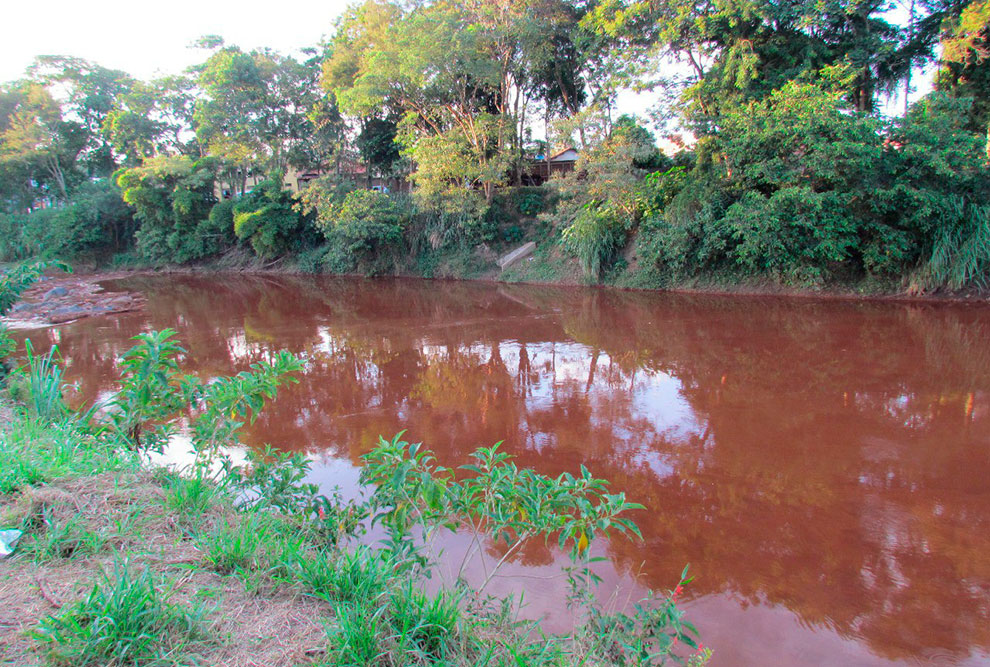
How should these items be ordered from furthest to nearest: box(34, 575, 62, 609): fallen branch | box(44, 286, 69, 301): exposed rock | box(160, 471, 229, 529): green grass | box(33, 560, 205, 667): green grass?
box(44, 286, 69, 301): exposed rock, box(160, 471, 229, 529): green grass, box(34, 575, 62, 609): fallen branch, box(33, 560, 205, 667): green grass

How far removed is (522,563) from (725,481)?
189 cm

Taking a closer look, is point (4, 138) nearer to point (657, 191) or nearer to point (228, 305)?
point (228, 305)

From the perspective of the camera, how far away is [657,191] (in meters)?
14.1

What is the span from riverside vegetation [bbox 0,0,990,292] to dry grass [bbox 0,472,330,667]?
11.6m

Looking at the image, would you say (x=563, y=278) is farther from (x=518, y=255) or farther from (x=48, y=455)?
(x=48, y=455)

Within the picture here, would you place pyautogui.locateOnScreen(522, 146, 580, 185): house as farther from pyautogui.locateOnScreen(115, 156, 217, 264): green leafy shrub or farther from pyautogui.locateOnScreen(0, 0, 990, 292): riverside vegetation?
pyautogui.locateOnScreen(115, 156, 217, 264): green leafy shrub

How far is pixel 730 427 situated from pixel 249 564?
14.9 ft

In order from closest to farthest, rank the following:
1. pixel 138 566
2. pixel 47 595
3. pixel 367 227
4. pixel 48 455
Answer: pixel 47 595
pixel 138 566
pixel 48 455
pixel 367 227

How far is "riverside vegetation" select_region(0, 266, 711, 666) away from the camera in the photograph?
71.2 inches

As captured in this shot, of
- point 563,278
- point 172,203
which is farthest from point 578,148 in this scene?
point 172,203

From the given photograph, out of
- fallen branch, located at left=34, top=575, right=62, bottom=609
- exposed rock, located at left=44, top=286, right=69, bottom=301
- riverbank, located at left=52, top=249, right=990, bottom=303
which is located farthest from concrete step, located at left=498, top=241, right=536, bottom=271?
fallen branch, located at left=34, top=575, right=62, bottom=609

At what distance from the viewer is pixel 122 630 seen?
67.6 inches

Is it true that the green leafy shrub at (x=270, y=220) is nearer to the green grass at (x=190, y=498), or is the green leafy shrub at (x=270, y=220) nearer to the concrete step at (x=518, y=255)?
the concrete step at (x=518, y=255)

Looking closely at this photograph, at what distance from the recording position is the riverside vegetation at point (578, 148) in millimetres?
10805
